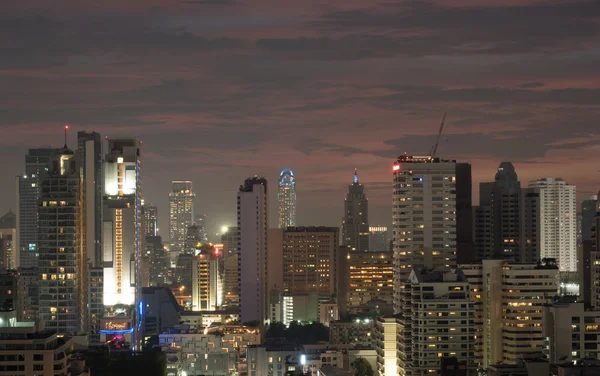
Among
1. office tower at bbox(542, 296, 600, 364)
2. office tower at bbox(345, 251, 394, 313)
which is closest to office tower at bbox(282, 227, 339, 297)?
office tower at bbox(345, 251, 394, 313)

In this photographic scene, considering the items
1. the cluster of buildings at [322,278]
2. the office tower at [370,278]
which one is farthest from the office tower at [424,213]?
the office tower at [370,278]

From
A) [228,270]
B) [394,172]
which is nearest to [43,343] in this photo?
[394,172]

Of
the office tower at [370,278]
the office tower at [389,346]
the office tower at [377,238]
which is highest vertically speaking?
the office tower at [377,238]

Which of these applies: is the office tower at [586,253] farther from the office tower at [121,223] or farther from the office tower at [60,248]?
the office tower at [60,248]

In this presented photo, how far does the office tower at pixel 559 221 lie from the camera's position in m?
83.2

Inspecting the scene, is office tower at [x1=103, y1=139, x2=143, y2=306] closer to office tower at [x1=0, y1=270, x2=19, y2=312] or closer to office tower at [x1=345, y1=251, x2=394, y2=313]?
office tower at [x1=0, y1=270, x2=19, y2=312]

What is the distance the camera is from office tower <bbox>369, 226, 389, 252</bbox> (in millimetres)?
105500

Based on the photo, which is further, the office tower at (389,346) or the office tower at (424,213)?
the office tower at (424,213)

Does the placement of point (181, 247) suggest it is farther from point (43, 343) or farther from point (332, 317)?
point (43, 343)

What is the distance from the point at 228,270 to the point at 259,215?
16.1 meters

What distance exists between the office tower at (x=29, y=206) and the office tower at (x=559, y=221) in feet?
120

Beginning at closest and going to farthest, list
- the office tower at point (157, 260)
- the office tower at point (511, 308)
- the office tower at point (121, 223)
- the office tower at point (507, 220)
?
the office tower at point (511, 308) → the office tower at point (507, 220) → the office tower at point (121, 223) → the office tower at point (157, 260)

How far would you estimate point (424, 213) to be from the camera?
5397 cm

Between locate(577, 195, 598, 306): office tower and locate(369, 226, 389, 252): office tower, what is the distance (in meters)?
24.6
